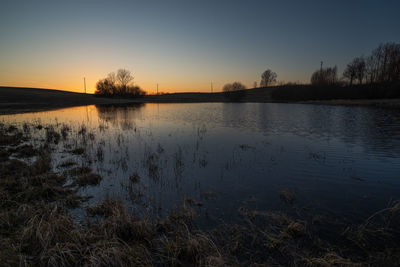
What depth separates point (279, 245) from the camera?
423cm

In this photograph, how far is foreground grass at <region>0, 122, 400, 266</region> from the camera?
3.46 metres

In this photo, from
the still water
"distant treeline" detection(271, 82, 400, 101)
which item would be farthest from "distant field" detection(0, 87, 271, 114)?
the still water

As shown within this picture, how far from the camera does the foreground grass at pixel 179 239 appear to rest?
3463 mm

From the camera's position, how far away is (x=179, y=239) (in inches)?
160

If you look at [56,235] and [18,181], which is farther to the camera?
[18,181]

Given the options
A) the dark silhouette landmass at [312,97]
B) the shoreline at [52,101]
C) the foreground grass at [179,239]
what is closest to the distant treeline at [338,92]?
the dark silhouette landmass at [312,97]

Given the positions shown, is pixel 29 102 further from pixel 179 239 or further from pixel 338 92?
pixel 338 92

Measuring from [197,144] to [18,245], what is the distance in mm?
11116

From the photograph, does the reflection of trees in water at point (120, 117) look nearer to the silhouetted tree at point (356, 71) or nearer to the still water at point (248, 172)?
the still water at point (248, 172)

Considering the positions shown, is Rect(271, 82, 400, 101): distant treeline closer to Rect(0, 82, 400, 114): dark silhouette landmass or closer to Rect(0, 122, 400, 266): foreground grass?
Rect(0, 82, 400, 114): dark silhouette landmass

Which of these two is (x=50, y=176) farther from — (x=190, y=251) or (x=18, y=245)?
(x=190, y=251)

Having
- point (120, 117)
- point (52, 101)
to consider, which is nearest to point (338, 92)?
point (120, 117)

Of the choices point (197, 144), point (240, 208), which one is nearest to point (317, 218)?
point (240, 208)

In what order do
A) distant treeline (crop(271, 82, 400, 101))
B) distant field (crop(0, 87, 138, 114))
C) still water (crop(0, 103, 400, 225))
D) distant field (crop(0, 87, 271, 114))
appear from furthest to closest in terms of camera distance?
distant treeline (crop(271, 82, 400, 101))
distant field (crop(0, 87, 271, 114))
distant field (crop(0, 87, 138, 114))
still water (crop(0, 103, 400, 225))
